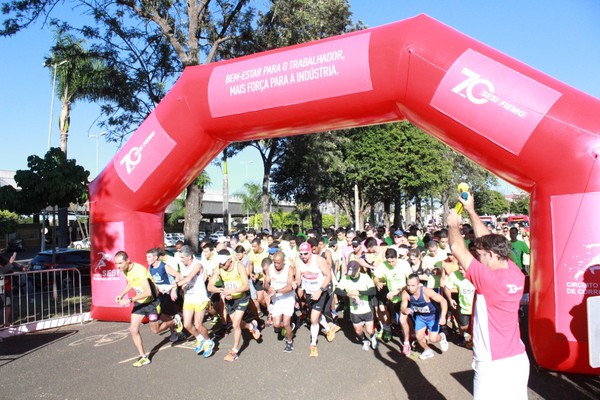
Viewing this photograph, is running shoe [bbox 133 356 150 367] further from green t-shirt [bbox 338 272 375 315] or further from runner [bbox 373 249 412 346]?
runner [bbox 373 249 412 346]

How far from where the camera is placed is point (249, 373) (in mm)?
6121

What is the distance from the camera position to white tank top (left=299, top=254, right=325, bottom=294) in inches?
299

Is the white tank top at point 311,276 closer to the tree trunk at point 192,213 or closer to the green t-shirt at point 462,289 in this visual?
the green t-shirt at point 462,289

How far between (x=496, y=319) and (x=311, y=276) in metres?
4.43

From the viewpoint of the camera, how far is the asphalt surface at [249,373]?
5.37 meters

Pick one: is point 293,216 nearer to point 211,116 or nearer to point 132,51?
point 132,51

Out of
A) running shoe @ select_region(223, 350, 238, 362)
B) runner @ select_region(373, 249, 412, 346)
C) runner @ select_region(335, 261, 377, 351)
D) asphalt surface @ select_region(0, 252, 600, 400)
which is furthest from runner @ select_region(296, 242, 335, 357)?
running shoe @ select_region(223, 350, 238, 362)

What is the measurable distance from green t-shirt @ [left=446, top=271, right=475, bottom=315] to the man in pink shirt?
3.48 m

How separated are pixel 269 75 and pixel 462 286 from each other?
4.56 m

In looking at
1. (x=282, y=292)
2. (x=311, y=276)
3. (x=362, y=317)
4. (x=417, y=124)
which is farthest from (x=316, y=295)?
(x=417, y=124)

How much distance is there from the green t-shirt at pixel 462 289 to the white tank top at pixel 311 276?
2.06 m

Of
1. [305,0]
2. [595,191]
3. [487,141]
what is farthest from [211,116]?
[305,0]

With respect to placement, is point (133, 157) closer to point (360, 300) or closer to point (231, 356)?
point (231, 356)

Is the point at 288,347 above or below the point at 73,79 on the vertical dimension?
below
